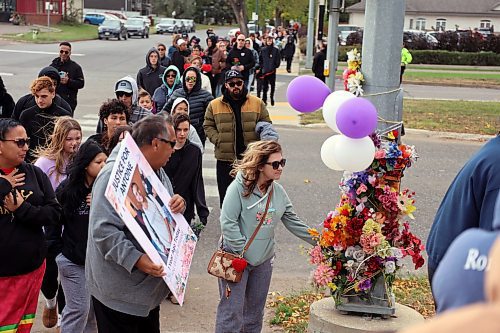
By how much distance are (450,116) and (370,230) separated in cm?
1485

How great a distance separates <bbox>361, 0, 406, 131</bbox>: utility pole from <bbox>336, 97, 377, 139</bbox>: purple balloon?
86 cm

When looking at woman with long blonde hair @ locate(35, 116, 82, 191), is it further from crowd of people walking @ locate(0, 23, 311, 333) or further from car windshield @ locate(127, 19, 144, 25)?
car windshield @ locate(127, 19, 144, 25)

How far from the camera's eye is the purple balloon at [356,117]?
4828mm

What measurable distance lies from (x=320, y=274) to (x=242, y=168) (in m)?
0.96

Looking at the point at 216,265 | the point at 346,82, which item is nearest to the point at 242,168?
the point at 216,265

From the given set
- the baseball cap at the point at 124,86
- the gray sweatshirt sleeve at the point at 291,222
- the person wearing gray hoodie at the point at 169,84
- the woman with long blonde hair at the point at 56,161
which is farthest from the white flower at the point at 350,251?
the person wearing gray hoodie at the point at 169,84

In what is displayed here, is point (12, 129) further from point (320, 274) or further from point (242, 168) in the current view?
point (320, 274)

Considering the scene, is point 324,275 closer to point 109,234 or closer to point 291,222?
point 291,222

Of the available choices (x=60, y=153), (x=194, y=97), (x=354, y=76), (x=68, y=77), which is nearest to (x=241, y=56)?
(x=68, y=77)

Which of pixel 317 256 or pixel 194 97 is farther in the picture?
pixel 194 97

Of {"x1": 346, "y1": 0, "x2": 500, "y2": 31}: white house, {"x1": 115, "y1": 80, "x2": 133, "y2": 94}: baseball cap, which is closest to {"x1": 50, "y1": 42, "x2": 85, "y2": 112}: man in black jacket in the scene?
{"x1": 115, "y1": 80, "x2": 133, "y2": 94}: baseball cap

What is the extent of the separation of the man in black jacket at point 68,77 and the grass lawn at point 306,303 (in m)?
6.73

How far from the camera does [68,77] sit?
41.8 feet

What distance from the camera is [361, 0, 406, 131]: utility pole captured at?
5.73 metres
